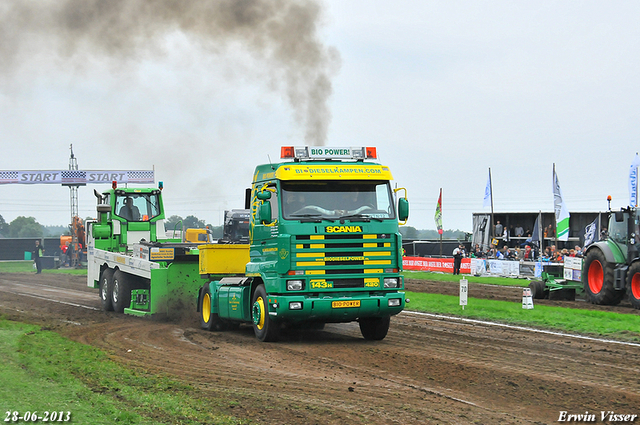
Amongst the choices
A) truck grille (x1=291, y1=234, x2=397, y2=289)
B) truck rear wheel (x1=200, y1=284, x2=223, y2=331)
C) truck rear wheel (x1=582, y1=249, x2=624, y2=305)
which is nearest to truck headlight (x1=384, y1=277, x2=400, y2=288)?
truck grille (x1=291, y1=234, x2=397, y2=289)

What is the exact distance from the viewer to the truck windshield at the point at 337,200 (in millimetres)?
12516

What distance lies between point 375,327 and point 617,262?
9.41 meters

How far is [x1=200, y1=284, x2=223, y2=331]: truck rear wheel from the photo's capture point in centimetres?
1523

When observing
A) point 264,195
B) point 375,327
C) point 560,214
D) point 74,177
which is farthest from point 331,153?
point 74,177

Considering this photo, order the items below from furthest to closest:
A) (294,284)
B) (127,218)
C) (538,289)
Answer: (538,289), (127,218), (294,284)

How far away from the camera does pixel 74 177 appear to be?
53281mm

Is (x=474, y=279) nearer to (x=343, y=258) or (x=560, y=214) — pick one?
(x=560, y=214)

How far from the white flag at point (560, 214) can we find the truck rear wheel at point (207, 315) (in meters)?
17.6

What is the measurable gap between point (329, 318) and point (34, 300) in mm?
14427

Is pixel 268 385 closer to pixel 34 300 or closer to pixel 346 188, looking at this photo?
pixel 346 188

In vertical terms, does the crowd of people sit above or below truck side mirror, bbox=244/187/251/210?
below

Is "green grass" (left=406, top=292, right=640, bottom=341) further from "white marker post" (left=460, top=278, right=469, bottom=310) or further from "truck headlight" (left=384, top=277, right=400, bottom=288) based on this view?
"truck headlight" (left=384, top=277, right=400, bottom=288)

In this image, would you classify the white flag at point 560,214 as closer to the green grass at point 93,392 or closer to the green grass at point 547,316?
the green grass at point 547,316

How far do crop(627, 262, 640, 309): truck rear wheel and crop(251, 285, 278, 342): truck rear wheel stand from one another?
35.2 feet
